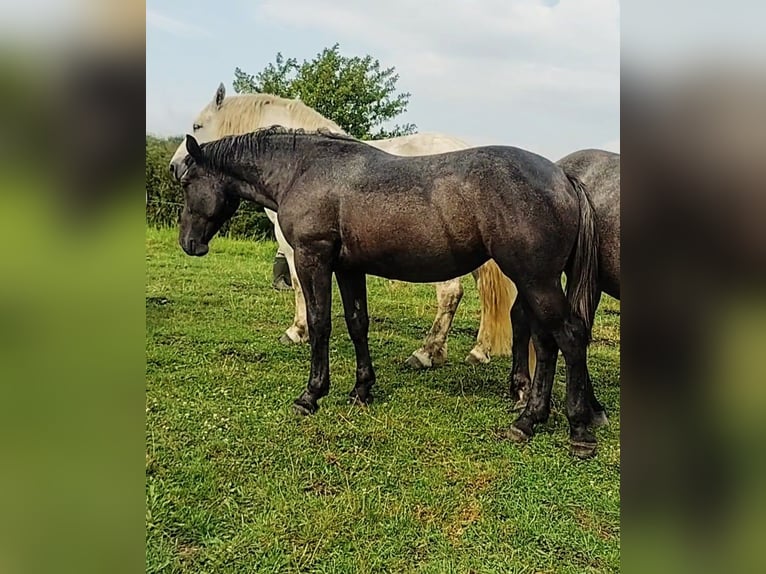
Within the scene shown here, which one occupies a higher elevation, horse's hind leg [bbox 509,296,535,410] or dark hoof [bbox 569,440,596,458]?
horse's hind leg [bbox 509,296,535,410]

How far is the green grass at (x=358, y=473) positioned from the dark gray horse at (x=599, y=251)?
0.13m

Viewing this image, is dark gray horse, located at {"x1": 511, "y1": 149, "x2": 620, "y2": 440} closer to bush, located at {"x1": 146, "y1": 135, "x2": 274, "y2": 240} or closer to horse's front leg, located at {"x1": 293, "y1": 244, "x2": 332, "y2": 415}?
horse's front leg, located at {"x1": 293, "y1": 244, "x2": 332, "y2": 415}

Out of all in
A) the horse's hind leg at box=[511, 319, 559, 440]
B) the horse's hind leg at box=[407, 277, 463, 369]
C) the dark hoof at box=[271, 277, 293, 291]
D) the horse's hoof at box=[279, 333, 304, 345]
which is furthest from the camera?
the dark hoof at box=[271, 277, 293, 291]

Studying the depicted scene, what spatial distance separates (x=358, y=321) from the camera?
12.7ft

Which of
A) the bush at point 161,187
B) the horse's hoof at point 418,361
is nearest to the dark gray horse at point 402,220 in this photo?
the bush at point 161,187

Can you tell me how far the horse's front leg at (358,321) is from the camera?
12.6ft

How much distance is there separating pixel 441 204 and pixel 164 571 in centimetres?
210

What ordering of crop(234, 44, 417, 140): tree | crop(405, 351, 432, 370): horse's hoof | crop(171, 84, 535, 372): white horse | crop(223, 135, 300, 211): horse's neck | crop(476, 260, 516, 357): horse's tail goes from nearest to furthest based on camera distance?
crop(223, 135, 300, 211): horse's neck, crop(476, 260, 516, 357): horse's tail, crop(171, 84, 535, 372): white horse, crop(405, 351, 432, 370): horse's hoof, crop(234, 44, 417, 140): tree

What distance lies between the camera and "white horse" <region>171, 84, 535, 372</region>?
4.67 meters

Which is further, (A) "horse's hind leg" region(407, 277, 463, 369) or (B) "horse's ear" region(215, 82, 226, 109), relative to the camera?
(B) "horse's ear" region(215, 82, 226, 109)

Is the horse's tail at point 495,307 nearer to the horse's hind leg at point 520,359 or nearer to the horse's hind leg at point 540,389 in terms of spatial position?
the horse's hind leg at point 520,359

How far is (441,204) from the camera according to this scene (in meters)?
3.09

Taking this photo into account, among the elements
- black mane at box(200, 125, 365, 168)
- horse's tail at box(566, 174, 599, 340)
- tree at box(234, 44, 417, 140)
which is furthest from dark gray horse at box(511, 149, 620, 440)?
tree at box(234, 44, 417, 140)
